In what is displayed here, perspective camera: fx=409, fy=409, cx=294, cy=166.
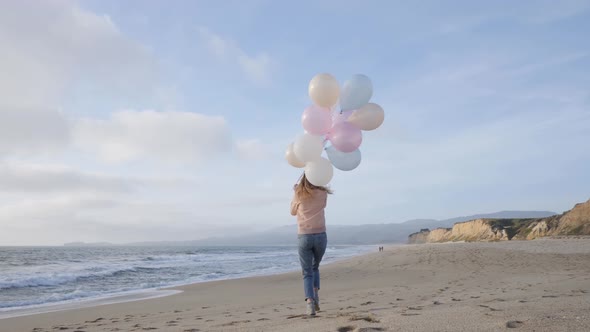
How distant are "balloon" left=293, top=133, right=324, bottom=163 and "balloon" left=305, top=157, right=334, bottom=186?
0.33 ft

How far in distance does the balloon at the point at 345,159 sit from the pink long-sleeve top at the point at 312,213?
20.4 inches

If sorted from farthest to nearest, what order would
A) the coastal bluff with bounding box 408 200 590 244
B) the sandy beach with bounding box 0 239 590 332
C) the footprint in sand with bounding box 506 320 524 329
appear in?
the coastal bluff with bounding box 408 200 590 244 → the sandy beach with bounding box 0 239 590 332 → the footprint in sand with bounding box 506 320 524 329

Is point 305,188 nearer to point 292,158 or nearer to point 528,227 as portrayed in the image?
point 292,158

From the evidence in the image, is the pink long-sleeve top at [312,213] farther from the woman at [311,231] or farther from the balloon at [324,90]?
the balloon at [324,90]

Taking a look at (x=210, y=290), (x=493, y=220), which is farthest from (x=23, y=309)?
(x=493, y=220)

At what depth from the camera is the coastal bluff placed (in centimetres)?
3522

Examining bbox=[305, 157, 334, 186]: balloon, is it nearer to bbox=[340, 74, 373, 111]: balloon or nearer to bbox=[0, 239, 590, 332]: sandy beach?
bbox=[340, 74, 373, 111]: balloon

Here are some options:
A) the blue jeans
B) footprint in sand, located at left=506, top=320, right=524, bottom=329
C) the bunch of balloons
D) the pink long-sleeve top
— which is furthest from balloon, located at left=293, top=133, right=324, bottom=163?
footprint in sand, located at left=506, top=320, right=524, bottom=329

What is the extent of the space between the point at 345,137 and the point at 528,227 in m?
42.2

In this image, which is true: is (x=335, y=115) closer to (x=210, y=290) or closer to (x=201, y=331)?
(x=201, y=331)

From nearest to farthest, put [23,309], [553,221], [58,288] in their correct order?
[23,309], [58,288], [553,221]

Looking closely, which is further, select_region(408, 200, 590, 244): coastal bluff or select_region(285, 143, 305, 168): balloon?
select_region(408, 200, 590, 244): coastal bluff

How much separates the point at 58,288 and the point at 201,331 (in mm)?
10868

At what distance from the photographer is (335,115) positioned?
5.72 m
